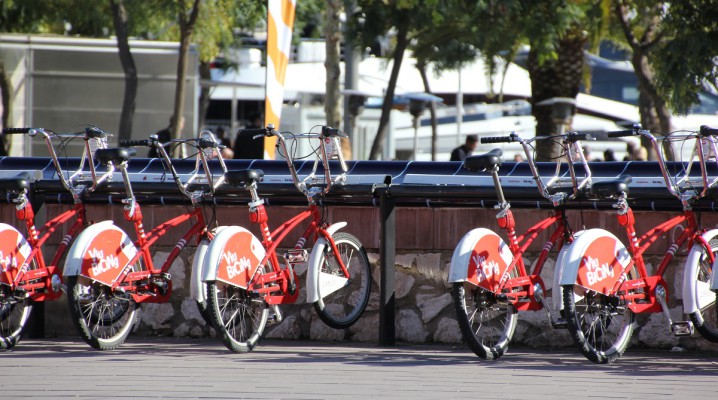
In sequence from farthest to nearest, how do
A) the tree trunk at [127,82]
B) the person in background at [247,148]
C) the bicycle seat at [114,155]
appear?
the tree trunk at [127,82]
the person in background at [247,148]
the bicycle seat at [114,155]

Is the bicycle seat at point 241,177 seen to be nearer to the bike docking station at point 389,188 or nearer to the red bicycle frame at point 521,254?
the bike docking station at point 389,188

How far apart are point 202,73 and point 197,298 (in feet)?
→ 79.4

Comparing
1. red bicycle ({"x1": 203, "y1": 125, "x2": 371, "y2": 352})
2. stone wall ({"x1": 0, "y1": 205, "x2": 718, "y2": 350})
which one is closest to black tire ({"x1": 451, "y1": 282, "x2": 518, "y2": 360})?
stone wall ({"x1": 0, "y1": 205, "x2": 718, "y2": 350})

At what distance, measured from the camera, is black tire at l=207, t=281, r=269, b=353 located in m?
7.34

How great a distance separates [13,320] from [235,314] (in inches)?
57.5

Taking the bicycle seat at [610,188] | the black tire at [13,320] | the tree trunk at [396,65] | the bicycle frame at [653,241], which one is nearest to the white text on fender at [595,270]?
the bicycle frame at [653,241]

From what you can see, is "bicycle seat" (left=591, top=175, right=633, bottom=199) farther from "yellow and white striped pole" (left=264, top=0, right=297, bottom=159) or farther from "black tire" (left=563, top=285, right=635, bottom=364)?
"yellow and white striped pole" (left=264, top=0, right=297, bottom=159)

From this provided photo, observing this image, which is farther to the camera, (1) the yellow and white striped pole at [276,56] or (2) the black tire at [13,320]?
(1) the yellow and white striped pole at [276,56]

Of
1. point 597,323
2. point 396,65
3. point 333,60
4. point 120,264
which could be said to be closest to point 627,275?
point 597,323

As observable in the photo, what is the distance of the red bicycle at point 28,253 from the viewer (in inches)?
302

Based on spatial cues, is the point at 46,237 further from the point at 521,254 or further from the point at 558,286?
the point at 558,286

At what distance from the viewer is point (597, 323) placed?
7297 mm

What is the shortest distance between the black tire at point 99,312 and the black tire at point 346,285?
1.21 meters

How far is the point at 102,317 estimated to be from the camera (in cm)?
771
